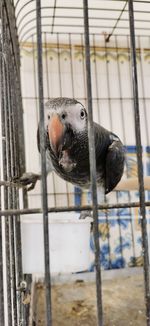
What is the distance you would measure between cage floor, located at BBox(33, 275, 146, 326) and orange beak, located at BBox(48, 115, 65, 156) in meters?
0.62

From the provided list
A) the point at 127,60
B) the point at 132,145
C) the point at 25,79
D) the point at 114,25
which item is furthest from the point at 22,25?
the point at 132,145

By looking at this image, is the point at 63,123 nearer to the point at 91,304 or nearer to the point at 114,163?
the point at 114,163

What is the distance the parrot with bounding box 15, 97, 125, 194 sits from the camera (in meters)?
0.83

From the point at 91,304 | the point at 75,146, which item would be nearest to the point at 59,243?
the point at 75,146

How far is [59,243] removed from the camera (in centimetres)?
54

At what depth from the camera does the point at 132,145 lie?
2047mm

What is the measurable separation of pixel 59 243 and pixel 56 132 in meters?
0.32

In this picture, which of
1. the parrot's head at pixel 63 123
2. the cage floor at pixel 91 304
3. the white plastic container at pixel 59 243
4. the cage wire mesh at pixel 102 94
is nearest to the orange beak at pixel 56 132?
the parrot's head at pixel 63 123

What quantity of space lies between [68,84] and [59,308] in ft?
4.14

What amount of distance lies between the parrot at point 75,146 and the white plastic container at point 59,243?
0.18m

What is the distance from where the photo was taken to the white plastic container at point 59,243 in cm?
55

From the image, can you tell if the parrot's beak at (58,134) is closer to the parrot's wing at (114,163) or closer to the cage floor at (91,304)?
the parrot's wing at (114,163)

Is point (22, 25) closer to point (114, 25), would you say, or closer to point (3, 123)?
point (114, 25)

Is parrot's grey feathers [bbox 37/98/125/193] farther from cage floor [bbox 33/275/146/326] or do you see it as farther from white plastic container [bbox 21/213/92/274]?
cage floor [bbox 33/275/146/326]
